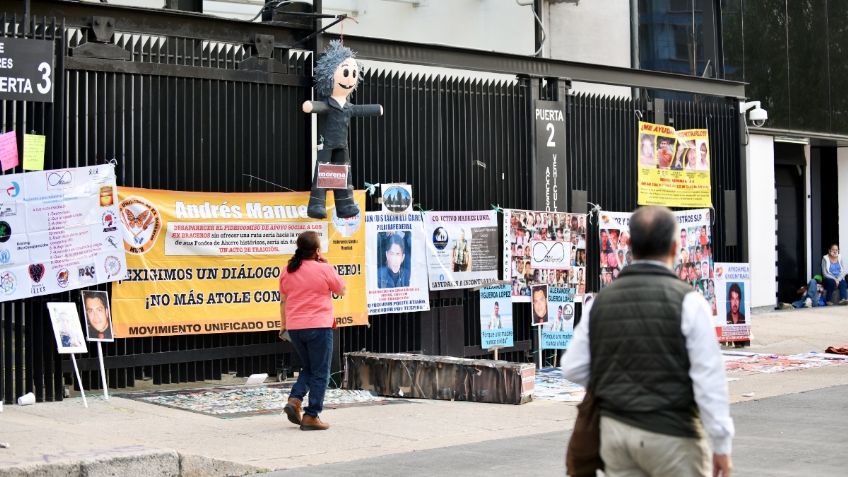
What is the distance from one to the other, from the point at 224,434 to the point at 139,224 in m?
3.02

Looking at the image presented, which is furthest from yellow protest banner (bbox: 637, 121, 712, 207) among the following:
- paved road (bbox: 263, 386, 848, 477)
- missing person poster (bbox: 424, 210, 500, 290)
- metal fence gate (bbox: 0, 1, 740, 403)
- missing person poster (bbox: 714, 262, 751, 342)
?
paved road (bbox: 263, 386, 848, 477)

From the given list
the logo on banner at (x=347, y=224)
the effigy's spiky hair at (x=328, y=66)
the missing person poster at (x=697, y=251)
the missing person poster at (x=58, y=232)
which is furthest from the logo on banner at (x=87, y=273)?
the missing person poster at (x=697, y=251)

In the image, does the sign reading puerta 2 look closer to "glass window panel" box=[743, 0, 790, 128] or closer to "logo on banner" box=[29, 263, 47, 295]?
"logo on banner" box=[29, 263, 47, 295]

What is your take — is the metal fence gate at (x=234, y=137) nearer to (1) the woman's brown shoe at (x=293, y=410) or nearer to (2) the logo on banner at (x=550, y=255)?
(2) the logo on banner at (x=550, y=255)

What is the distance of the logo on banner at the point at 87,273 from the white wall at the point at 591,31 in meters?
13.9

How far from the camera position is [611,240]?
688 inches

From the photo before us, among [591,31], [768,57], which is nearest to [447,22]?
[591,31]

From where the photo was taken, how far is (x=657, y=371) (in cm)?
477

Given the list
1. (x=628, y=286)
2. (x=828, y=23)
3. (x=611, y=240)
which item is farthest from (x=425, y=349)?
(x=828, y=23)

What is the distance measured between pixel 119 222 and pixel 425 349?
4382mm

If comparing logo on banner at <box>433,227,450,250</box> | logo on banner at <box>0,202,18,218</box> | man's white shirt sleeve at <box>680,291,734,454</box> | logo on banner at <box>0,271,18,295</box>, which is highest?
logo on banner at <box>0,202,18,218</box>

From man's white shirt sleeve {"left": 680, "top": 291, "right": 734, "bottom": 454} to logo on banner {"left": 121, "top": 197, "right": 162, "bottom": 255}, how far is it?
29.0ft

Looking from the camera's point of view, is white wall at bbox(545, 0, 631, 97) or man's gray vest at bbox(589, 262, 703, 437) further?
white wall at bbox(545, 0, 631, 97)

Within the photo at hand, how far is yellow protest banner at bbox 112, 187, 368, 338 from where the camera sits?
12633 mm
